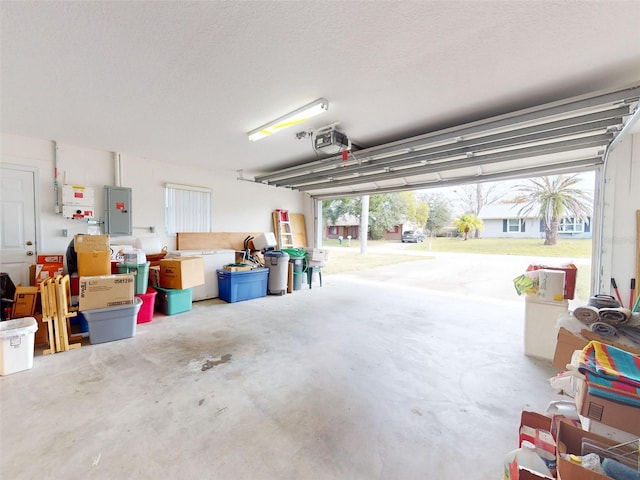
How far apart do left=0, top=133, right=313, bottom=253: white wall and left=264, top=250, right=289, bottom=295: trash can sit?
1373 millimetres

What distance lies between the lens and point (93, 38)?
1.84 m

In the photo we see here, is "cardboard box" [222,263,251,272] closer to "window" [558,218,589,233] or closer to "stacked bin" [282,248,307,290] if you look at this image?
"stacked bin" [282,248,307,290]

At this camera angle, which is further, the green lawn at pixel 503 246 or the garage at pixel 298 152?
the green lawn at pixel 503 246

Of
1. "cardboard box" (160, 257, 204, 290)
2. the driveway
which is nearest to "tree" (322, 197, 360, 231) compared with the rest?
the driveway

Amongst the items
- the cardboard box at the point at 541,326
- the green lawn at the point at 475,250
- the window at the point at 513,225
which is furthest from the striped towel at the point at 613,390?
the window at the point at 513,225

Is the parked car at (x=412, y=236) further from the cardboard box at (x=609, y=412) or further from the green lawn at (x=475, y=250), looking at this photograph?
the cardboard box at (x=609, y=412)

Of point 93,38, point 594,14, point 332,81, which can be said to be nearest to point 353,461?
point 332,81

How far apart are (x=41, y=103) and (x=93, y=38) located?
1703mm

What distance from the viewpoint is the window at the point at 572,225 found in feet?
28.1

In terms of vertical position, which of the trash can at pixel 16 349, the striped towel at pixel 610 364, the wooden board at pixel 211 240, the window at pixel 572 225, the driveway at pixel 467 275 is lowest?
the driveway at pixel 467 275

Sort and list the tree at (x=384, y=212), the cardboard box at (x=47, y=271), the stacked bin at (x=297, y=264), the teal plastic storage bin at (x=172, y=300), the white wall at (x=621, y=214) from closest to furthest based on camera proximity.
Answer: the white wall at (x=621, y=214) < the cardboard box at (x=47, y=271) < the teal plastic storage bin at (x=172, y=300) < the stacked bin at (x=297, y=264) < the tree at (x=384, y=212)

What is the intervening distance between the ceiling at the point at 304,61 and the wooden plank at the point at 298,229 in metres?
4.27

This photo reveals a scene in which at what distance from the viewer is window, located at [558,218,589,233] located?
8.58 meters

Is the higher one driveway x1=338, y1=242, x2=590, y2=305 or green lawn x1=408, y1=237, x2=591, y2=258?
green lawn x1=408, y1=237, x2=591, y2=258
